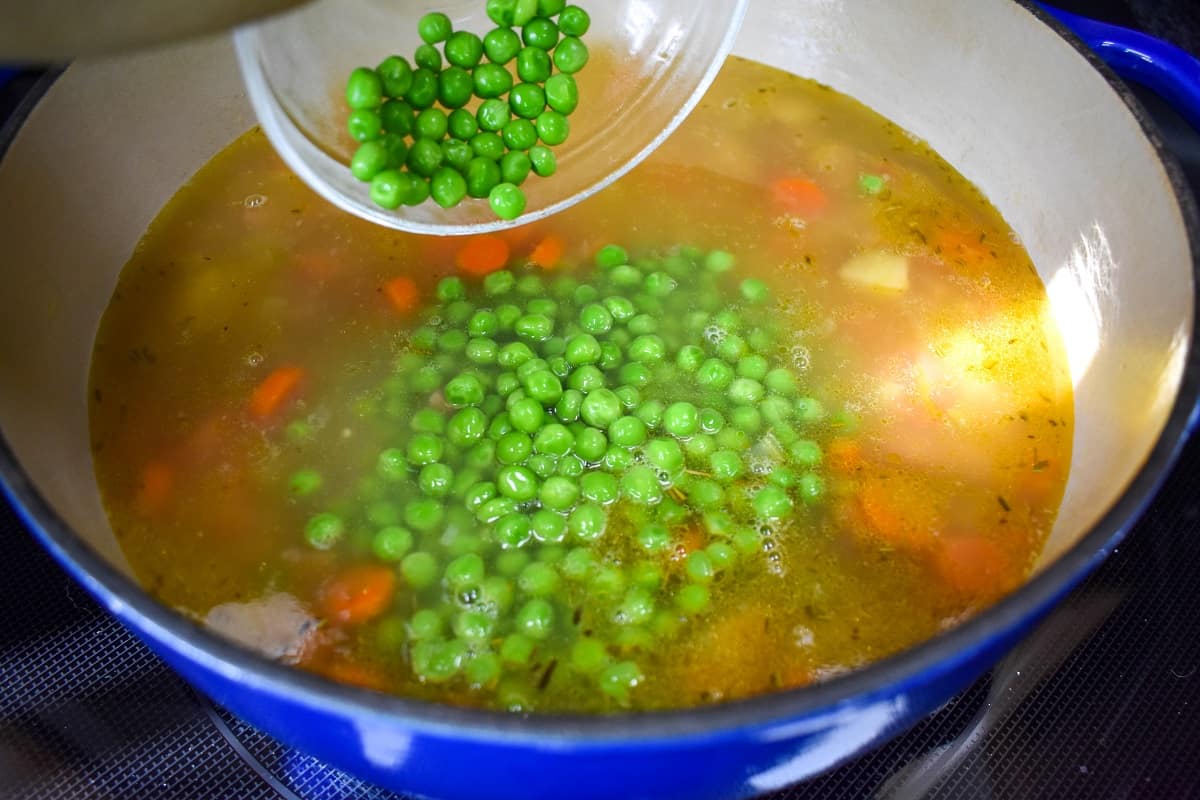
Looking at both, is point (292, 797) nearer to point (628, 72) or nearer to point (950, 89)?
point (628, 72)

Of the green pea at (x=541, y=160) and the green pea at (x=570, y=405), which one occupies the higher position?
the green pea at (x=541, y=160)

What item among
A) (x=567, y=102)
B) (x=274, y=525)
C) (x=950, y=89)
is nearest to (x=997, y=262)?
(x=950, y=89)

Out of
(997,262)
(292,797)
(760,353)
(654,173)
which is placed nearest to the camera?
(292,797)

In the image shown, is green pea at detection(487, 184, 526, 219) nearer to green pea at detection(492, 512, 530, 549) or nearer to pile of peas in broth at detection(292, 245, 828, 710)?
pile of peas in broth at detection(292, 245, 828, 710)

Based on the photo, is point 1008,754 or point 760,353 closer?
point 1008,754

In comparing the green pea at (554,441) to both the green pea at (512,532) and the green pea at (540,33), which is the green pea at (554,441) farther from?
the green pea at (540,33)

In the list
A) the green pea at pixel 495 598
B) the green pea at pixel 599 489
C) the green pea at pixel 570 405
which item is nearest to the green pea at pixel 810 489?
the green pea at pixel 599 489
